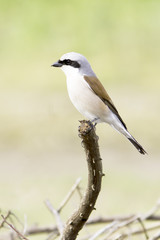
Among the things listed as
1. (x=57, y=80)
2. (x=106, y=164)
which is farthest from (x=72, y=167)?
(x=57, y=80)

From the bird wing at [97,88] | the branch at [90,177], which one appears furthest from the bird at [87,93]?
the branch at [90,177]

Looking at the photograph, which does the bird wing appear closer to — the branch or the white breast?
the white breast

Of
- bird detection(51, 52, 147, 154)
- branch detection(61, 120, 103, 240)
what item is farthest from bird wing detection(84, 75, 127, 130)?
branch detection(61, 120, 103, 240)

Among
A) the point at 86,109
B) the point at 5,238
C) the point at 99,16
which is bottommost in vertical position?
the point at 5,238

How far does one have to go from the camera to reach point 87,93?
2494 mm

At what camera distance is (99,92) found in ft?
8.32

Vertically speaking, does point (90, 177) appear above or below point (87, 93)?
below

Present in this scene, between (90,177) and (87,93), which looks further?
(87,93)

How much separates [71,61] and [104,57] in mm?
5836

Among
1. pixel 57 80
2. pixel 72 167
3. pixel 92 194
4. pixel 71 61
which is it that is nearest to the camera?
pixel 92 194

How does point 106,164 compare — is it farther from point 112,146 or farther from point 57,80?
point 57,80

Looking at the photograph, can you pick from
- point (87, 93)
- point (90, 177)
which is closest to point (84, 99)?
point (87, 93)

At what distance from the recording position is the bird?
2465 mm

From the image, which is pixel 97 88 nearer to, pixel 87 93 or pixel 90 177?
pixel 87 93
